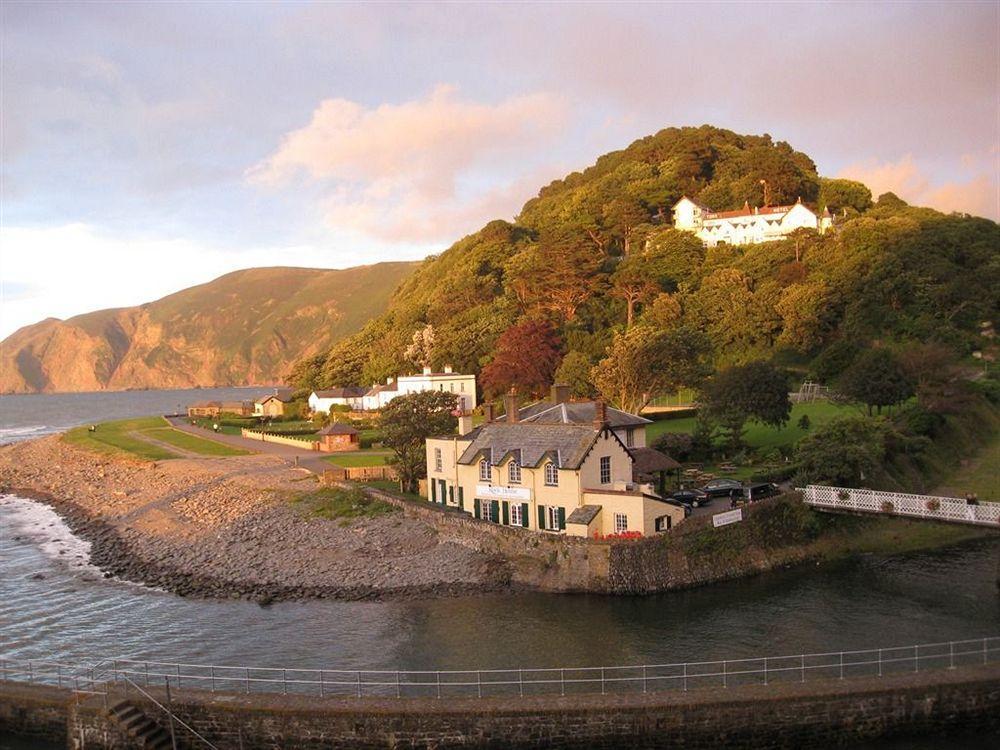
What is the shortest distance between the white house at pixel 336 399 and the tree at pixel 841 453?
67787 millimetres

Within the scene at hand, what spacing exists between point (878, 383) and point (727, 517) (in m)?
21.9

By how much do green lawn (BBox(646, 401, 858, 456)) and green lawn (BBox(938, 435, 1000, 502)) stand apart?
7546mm

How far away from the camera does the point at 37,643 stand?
29.3m

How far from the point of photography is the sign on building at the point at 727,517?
3462 centimetres

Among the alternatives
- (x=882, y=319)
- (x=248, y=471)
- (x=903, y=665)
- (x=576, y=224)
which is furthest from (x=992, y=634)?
(x=576, y=224)

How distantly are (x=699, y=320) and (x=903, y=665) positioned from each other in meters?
63.9

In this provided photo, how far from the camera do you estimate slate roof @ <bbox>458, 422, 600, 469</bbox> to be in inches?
1409

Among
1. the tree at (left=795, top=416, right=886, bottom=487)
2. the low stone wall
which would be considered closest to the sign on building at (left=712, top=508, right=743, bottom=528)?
the tree at (left=795, top=416, right=886, bottom=487)

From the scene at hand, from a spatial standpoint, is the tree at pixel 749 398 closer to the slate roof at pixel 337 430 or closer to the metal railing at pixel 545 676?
the metal railing at pixel 545 676

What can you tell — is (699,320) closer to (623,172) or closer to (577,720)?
(623,172)

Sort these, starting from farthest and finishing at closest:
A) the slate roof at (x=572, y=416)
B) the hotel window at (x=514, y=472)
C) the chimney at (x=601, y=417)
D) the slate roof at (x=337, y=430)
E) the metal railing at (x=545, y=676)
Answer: the slate roof at (x=337, y=430), the slate roof at (x=572, y=416), the hotel window at (x=514, y=472), the chimney at (x=601, y=417), the metal railing at (x=545, y=676)

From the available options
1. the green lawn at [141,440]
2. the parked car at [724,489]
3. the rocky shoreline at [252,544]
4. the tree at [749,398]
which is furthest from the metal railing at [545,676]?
the green lawn at [141,440]

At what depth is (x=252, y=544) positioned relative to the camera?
135ft

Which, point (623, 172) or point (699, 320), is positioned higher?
point (623, 172)
